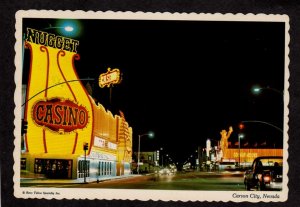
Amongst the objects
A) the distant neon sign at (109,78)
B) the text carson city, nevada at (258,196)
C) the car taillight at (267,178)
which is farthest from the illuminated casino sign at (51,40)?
the car taillight at (267,178)

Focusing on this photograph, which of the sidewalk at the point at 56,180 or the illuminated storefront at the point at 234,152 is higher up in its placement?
the illuminated storefront at the point at 234,152

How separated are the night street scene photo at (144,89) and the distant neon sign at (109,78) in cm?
2

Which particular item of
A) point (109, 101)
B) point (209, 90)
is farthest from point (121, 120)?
point (209, 90)

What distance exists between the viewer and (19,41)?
18.1m

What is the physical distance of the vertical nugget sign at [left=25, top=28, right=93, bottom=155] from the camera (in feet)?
59.6

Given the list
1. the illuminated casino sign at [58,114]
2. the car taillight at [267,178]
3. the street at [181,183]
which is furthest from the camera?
the illuminated casino sign at [58,114]

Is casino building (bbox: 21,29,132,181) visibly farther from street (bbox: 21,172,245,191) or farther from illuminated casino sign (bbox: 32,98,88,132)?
street (bbox: 21,172,245,191)

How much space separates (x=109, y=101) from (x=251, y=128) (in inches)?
143

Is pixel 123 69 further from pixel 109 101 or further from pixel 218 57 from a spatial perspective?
pixel 218 57

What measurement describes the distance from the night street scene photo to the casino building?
0.08 feet

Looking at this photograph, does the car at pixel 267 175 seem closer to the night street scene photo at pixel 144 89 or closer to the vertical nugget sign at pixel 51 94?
the night street scene photo at pixel 144 89

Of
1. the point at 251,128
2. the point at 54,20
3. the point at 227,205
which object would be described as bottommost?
the point at 227,205

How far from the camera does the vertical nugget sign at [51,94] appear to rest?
18156mm

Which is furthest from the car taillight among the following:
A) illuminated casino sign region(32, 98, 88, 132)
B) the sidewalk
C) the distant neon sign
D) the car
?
illuminated casino sign region(32, 98, 88, 132)
